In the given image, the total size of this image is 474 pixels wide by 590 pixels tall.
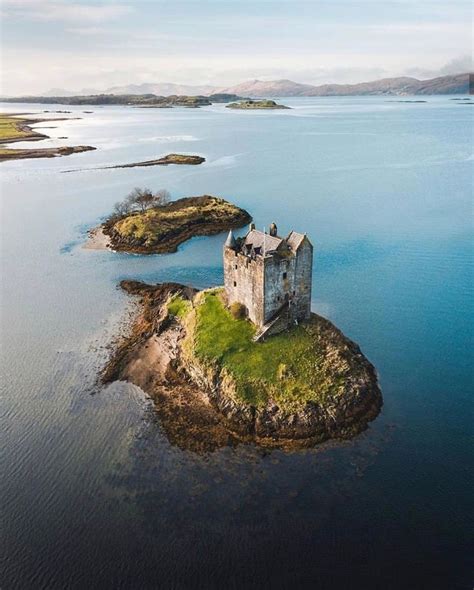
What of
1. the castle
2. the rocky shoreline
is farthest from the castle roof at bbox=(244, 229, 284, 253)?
the rocky shoreline

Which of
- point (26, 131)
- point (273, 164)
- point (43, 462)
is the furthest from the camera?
point (26, 131)

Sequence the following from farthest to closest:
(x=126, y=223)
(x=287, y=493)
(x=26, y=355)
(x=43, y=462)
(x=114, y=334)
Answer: (x=126, y=223), (x=114, y=334), (x=26, y=355), (x=43, y=462), (x=287, y=493)

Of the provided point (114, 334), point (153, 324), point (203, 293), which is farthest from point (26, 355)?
point (203, 293)

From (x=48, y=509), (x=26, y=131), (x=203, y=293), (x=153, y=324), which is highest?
(x=26, y=131)

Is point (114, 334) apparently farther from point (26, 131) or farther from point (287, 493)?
point (26, 131)

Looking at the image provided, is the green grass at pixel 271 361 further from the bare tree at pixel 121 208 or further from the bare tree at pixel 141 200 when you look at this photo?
the bare tree at pixel 121 208

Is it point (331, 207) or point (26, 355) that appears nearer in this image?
point (26, 355)
